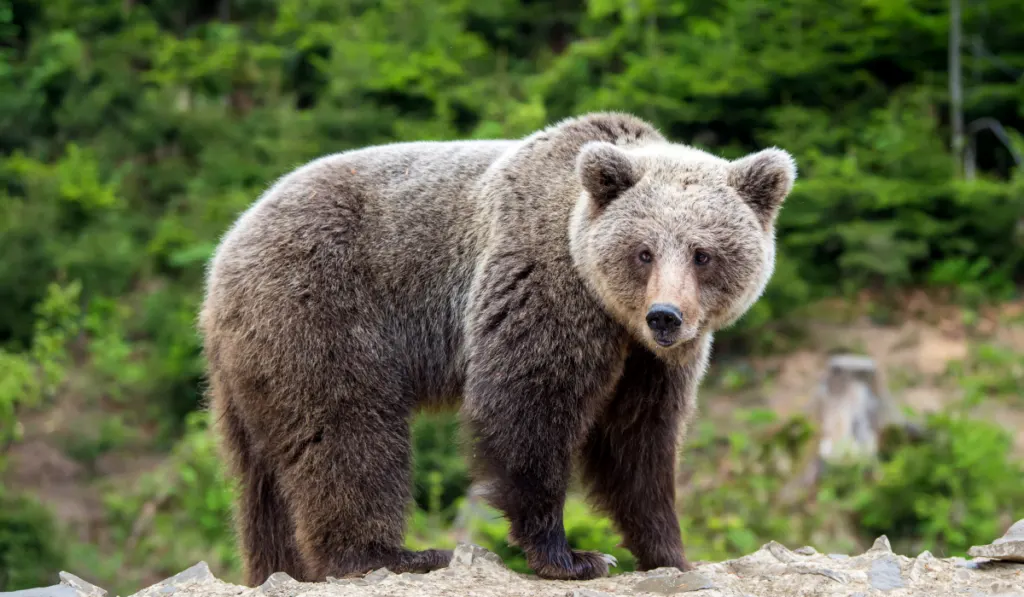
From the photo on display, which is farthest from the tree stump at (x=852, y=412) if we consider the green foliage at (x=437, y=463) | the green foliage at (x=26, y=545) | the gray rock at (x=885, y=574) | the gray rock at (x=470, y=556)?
the green foliage at (x=26, y=545)

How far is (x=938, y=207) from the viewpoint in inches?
635

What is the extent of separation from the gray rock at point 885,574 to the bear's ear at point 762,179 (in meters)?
1.73

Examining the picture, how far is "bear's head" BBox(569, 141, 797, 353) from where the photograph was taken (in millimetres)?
5242

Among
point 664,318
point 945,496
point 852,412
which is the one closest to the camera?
point 664,318

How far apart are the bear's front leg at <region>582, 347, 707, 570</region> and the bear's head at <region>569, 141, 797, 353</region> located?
340mm

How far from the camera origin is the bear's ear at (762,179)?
5.56m

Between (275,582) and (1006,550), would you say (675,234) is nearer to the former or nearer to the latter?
(1006,550)

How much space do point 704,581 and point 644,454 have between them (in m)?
0.87

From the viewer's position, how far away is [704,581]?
5180 mm

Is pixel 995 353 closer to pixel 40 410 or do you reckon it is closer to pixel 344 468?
pixel 344 468

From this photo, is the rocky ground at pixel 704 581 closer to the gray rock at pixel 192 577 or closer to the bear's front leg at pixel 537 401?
the gray rock at pixel 192 577

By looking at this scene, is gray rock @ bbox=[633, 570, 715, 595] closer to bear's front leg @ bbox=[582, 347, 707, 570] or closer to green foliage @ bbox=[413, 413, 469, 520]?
bear's front leg @ bbox=[582, 347, 707, 570]

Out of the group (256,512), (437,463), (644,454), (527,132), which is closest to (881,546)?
(644,454)

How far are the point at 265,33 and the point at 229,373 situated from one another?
54.5 feet
